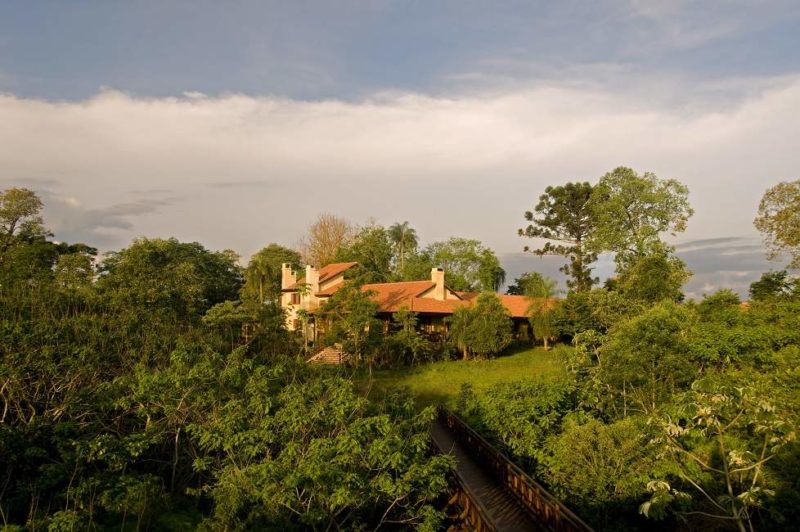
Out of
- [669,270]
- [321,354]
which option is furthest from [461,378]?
[669,270]

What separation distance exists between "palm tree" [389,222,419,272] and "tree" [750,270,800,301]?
34.0 m

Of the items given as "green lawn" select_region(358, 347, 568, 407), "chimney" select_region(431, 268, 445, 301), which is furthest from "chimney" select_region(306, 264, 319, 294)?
"green lawn" select_region(358, 347, 568, 407)

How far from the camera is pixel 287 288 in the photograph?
38.9m

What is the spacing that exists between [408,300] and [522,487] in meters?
22.9

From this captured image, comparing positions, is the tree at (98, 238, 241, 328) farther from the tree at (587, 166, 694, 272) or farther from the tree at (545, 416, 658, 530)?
the tree at (587, 166, 694, 272)

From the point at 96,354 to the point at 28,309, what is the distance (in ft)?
12.9

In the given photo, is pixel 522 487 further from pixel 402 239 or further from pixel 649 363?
pixel 402 239

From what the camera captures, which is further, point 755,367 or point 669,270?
point 669,270

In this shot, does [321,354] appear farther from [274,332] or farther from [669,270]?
[669,270]

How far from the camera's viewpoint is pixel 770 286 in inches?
755

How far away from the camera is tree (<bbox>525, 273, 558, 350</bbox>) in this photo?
3294 cm

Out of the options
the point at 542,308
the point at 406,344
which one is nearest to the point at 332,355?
the point at 406,344

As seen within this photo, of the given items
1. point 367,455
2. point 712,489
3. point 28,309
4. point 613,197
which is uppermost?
point 613,197

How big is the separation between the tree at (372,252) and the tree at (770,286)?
2896 cm
